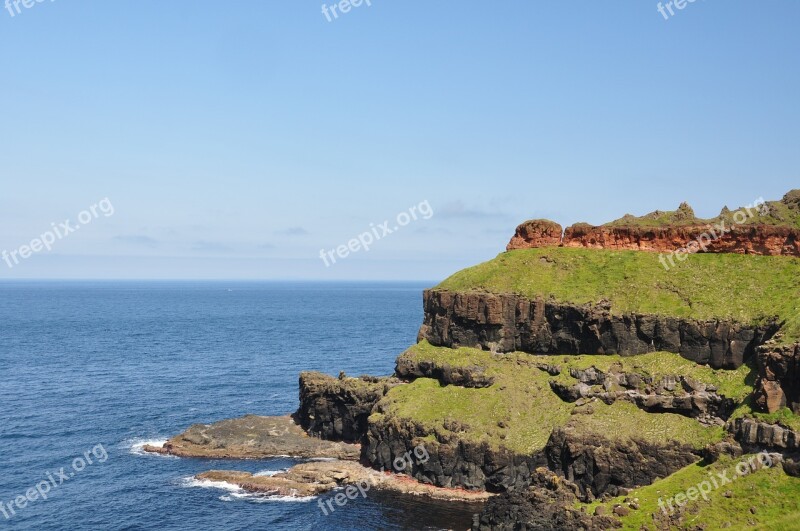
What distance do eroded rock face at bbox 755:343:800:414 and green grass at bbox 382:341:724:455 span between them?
23.4 feet

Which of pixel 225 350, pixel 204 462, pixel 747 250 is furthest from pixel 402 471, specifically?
pixel 225 350

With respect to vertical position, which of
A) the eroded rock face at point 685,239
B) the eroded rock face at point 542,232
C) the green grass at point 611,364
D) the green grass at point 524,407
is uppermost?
the eroded rock face at point 542,232

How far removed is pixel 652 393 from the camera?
82438 mm

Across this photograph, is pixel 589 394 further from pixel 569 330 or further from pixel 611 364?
pixel 569 330

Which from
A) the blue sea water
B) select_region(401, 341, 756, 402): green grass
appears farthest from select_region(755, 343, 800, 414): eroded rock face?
the blue sea water

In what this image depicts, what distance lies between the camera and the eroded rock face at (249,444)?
99.6 meters

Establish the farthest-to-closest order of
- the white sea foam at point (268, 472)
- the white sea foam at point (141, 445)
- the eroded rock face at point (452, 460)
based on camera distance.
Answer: the white sea foam at point (141, 445)
the white sea foam at point (268, 472)
the eroded rock face at point (452, 460)

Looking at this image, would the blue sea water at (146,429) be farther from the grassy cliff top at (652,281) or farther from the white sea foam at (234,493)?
the grassy cliff top at (652,281)

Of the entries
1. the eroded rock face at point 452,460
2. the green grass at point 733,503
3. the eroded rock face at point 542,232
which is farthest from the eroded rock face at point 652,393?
the eroded rock face at point 542,232

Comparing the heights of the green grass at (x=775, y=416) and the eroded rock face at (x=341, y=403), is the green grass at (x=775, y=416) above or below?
above

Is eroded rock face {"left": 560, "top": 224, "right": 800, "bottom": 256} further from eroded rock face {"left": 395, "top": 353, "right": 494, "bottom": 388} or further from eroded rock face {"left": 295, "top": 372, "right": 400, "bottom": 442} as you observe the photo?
eroded rock face {"left": 295, "top": 372, "right": 400, "bottom": 442}

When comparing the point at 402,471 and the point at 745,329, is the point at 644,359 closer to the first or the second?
the point at 745,329

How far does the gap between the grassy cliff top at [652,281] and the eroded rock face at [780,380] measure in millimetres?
6955

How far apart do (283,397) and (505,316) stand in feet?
175
